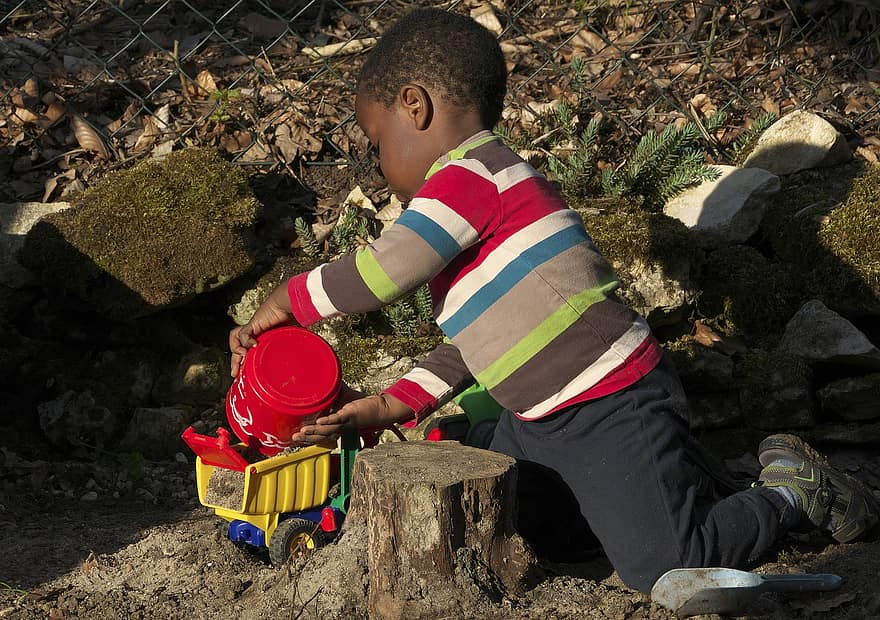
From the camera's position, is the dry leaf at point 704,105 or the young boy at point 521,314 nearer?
the young boy at point 521,314

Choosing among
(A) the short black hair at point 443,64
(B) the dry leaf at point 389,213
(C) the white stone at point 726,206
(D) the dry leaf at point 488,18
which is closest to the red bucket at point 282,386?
(A) the short black hair at point 443,64

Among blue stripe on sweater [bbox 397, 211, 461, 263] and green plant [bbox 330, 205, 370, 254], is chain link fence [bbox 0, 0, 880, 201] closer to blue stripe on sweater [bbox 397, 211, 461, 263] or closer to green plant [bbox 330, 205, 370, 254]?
green plant [bbox 330, 205, 370, 254]

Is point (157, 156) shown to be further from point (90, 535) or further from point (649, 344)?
point (649, 344)

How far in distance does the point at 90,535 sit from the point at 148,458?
0.72 meters

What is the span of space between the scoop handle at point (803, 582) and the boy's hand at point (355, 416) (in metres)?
1.11

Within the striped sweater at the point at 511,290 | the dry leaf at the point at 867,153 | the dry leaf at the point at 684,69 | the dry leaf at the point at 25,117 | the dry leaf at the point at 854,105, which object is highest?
the striped sweater at the point at 511,290

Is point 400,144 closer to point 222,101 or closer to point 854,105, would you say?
point 222,101

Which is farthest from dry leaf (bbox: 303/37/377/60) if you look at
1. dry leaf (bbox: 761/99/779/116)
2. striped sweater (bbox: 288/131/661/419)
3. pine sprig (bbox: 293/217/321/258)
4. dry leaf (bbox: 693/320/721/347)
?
striped sweater (bbox: 288/131/661/419)

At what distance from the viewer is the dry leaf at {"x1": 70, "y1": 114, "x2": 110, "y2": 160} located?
187 inches

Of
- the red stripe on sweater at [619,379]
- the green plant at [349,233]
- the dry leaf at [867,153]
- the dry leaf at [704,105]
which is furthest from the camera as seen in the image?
the dry leaf at [704,105]

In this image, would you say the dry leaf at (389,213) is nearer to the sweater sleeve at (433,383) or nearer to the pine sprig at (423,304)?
the pine sprig at (423,304)

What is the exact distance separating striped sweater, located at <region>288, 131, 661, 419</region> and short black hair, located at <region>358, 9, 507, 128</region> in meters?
0.17

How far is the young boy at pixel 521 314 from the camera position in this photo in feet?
8.94

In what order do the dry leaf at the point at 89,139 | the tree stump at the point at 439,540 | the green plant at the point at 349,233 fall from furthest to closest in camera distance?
the dry leaf at the point at 89,139 < the green plant at the point at 349,233 < the tree stump at the point at 439,540
